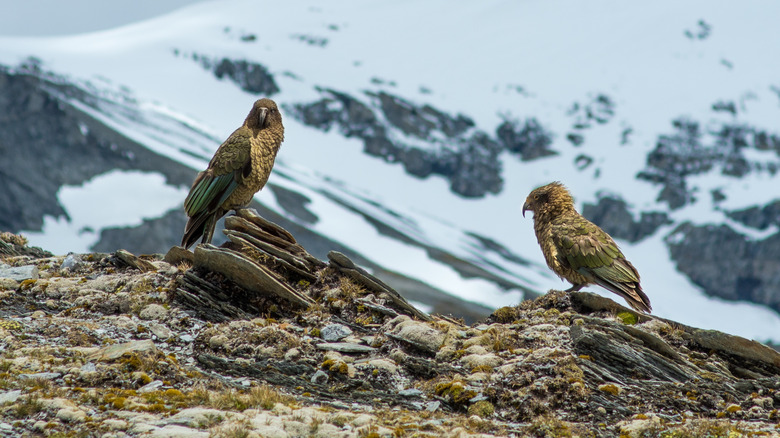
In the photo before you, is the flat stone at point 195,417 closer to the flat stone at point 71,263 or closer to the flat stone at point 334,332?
the flat stone at point 334,332

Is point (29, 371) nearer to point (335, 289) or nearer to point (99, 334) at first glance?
point (99, 334)

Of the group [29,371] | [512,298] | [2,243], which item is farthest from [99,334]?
[512,298]

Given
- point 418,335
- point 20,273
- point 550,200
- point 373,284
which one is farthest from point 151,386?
point 550,200

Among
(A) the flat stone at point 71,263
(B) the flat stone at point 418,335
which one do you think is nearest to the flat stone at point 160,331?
(B) the flat stone at point 418,335

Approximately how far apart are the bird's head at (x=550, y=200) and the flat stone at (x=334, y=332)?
219 inches

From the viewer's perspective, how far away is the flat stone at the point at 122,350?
1246 cm

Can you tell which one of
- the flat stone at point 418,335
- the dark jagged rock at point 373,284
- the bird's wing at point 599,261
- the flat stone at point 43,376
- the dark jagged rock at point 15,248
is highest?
the bird's wing at point 599,261

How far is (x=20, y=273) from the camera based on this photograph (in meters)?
18.3

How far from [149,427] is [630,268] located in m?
11.0

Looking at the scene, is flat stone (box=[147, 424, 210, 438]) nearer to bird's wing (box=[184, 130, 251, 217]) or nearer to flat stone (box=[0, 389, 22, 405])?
flat stone (box=[0, 389, 22, 405])

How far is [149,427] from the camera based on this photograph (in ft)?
32.4

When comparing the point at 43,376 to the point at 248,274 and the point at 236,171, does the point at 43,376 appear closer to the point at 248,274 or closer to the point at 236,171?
the point at 248,274

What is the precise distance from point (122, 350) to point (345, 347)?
13.7 ft

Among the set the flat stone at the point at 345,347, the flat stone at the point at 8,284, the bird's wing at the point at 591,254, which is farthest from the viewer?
the flat stone at the point at 8,284
